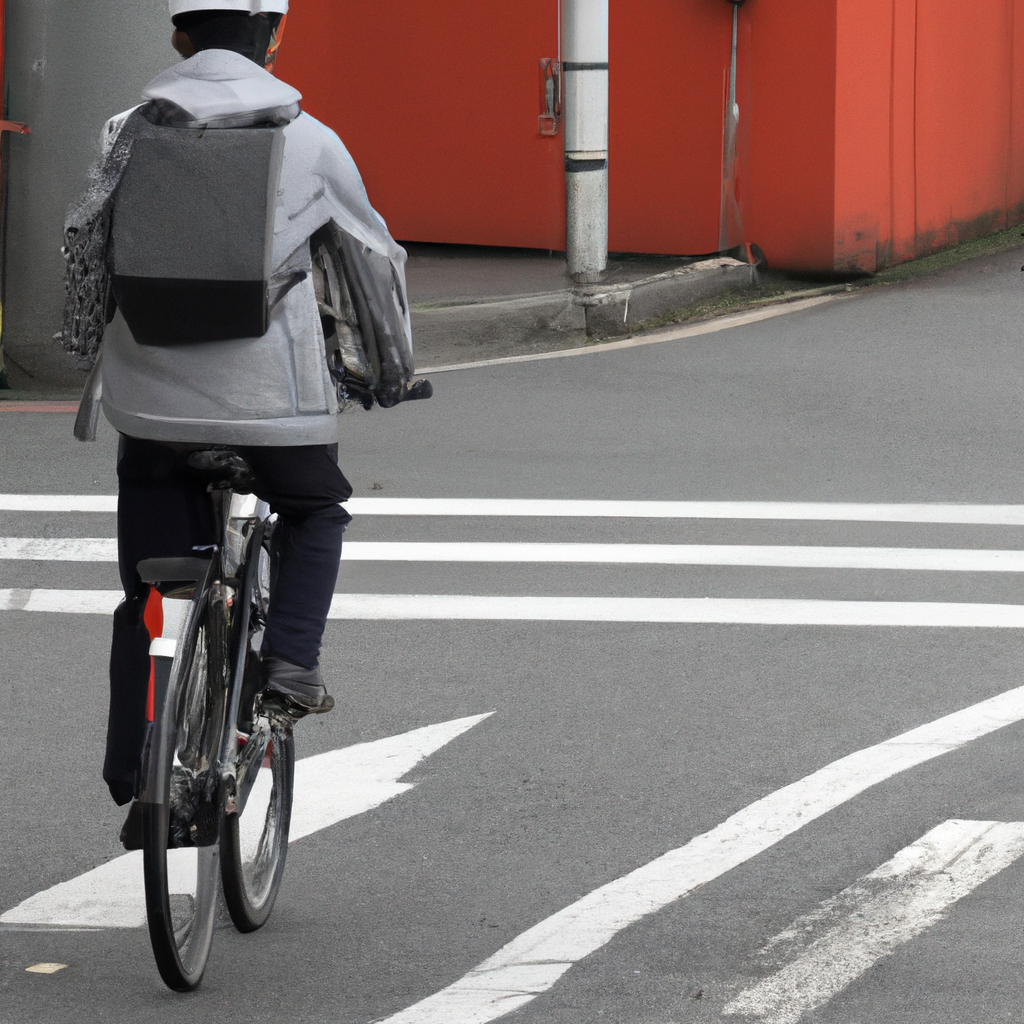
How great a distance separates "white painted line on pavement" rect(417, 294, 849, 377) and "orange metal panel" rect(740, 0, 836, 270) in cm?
64

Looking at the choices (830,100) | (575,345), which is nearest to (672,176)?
(830,100)

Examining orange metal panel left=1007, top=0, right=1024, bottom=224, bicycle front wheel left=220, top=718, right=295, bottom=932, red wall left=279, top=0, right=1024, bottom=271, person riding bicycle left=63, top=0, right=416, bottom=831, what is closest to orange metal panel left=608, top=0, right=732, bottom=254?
red wall left=279, top=0, right=1024, bottom=271

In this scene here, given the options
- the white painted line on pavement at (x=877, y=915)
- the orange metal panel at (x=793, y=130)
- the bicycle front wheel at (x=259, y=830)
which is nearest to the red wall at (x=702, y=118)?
the orange metal panel at (x=793, y=130)

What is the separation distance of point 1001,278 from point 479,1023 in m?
11.1

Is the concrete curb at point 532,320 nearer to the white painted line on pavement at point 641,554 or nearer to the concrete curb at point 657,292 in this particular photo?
the concrete curb at point 657,292

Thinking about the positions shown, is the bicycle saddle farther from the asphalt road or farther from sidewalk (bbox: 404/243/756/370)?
sidewalk (bbox: 404/243/756/370)

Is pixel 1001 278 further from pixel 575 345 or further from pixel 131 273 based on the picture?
pixel 131 273

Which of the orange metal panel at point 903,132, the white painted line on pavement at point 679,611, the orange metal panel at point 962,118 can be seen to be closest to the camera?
the white painted line on pavement at point 679,611

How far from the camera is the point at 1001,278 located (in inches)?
537

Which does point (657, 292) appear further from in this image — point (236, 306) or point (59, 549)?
point (236, 306)

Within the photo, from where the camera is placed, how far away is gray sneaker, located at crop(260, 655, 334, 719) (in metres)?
3.72

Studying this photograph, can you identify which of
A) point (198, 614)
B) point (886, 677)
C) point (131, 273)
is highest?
point (131, 273)

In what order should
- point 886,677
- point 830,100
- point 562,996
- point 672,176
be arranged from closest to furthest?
1. point 562,996
2. point 886,677
3. point 830,100
4. point 672,176

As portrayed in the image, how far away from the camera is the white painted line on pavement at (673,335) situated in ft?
38.9
